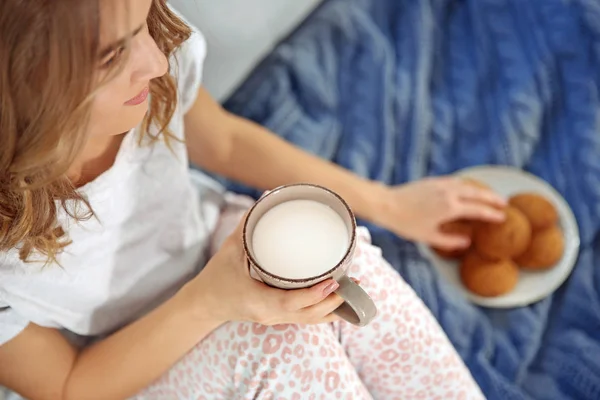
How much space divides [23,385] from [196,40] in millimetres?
405

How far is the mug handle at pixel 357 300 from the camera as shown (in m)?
0.56

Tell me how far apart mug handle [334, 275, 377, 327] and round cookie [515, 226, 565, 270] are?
1.49 ft

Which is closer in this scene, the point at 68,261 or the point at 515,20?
the point at 68,261

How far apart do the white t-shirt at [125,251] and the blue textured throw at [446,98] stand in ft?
0.96

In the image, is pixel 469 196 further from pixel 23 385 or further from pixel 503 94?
pixel 23 385

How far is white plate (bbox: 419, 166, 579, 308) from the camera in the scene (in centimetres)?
95

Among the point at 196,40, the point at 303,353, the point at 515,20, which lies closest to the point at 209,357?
the point at 303,353

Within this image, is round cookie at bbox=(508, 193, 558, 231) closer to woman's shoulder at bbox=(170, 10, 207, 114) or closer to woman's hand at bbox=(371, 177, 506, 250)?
woman's hand at bbox=(371, 177, 506, 250)

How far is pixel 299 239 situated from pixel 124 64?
0.69 feet

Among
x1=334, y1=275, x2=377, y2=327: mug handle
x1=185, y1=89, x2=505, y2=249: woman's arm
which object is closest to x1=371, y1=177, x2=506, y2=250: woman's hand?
x1=185, y1=89, x2=505, y2=249: woman's arm

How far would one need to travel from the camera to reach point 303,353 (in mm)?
681

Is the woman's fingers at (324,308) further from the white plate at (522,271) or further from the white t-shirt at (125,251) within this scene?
the white plate at (522,271)

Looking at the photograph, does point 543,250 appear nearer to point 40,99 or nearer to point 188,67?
point 188,67

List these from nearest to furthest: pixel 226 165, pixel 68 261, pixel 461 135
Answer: pixel 68 261
pixel 226 165
pixel 461 135
